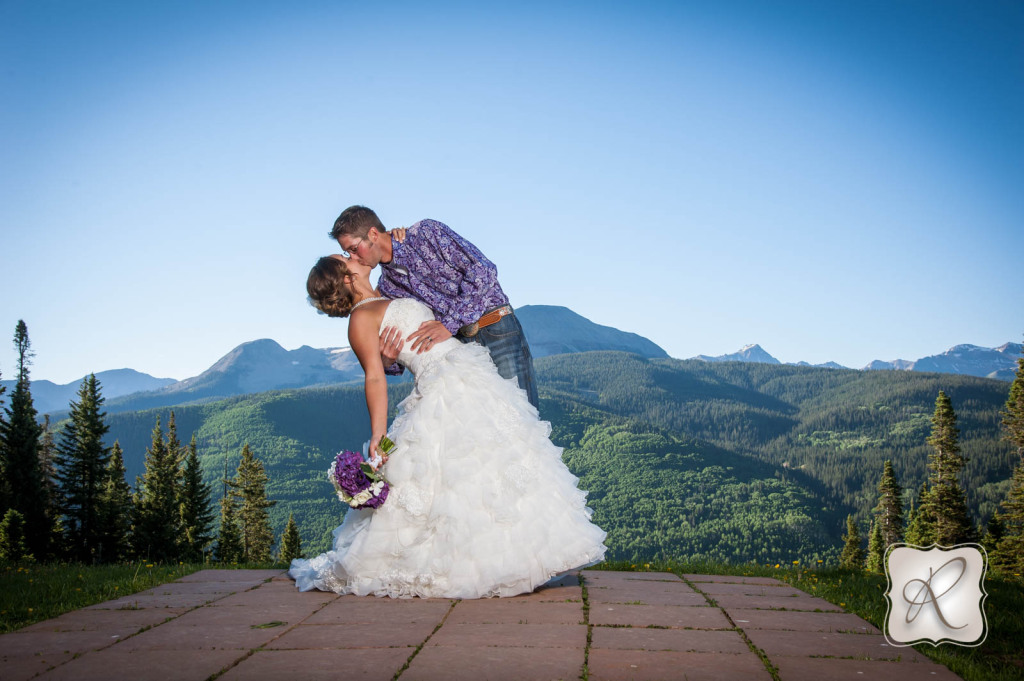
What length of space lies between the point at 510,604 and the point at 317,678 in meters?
1.86

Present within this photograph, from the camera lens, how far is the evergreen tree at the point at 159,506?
4350 centimetres

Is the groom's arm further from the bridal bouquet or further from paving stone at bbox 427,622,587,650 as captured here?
paving stone at bbox 427,622,587,650

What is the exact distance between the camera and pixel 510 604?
16.4 feet

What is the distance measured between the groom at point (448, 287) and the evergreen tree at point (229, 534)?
43458mm

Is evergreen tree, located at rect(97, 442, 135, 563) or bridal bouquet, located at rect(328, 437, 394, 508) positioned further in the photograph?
evergreen tree, located at rect(97, 442, 135, 563)

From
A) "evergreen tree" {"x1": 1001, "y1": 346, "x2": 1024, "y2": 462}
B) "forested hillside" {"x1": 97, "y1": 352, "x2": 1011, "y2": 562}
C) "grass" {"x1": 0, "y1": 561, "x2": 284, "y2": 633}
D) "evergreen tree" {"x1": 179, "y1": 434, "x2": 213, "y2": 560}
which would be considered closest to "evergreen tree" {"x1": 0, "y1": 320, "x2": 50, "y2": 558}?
"evergreen tree" {"x1": 179, "y1": 434, "x2": 213, "y2": 560}

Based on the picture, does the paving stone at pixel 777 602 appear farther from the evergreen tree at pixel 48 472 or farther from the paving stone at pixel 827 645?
the evergreen tree at pixel 48 472

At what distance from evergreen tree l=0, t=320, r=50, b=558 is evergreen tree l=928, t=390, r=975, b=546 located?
158 feet

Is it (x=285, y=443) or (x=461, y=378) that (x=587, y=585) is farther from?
(x=285, y=443)

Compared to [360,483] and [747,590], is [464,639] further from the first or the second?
[747,590]

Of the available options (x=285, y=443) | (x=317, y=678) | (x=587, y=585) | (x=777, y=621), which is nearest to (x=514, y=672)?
(x=317, y=678)

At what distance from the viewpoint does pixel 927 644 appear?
395 cm

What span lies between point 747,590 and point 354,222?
4.17 metres

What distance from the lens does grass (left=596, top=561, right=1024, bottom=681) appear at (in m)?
3.75
